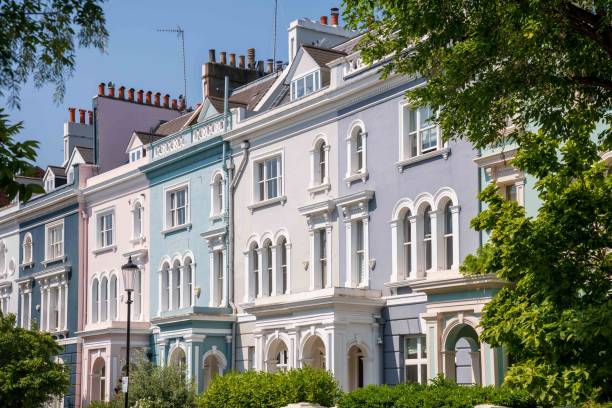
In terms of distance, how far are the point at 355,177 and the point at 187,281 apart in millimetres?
10175

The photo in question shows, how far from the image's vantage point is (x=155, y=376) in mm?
34250

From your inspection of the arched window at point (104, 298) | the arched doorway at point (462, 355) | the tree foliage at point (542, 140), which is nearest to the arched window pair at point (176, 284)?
the arched window at point (104, 298)

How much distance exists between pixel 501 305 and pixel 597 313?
2.28 m

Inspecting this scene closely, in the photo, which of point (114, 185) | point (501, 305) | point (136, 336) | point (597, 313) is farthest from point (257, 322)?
point (597, 313)

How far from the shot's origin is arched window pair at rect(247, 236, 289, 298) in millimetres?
35375

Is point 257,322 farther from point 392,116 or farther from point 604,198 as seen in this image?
point 604,198

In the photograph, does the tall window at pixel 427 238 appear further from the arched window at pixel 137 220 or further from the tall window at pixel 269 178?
the arched window at pixel 137 220

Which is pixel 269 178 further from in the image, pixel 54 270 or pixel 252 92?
pixel 54 270

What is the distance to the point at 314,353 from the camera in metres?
33.4

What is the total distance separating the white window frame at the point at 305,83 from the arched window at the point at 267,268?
4.65 metres

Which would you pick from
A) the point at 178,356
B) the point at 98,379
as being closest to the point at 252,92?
the point at 178,356

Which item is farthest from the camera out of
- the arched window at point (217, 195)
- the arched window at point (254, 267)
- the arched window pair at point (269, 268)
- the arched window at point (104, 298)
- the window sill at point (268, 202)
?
the arched window at point (104, 298)

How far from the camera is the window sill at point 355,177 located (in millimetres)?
31891

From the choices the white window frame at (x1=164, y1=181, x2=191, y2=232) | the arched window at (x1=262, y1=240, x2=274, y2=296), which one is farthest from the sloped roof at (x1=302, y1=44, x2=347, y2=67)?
the white window frame at (x1=164, y1=181, x2=191, y2=232)
